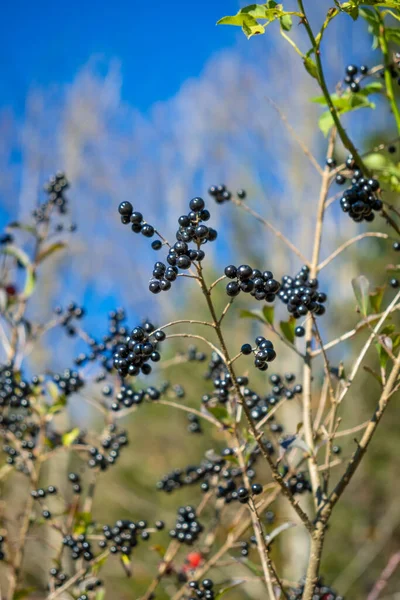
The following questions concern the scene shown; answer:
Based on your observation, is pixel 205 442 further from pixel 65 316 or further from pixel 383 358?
pixel 383 358

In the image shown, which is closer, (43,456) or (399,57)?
(399,57)

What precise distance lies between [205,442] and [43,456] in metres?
8.37

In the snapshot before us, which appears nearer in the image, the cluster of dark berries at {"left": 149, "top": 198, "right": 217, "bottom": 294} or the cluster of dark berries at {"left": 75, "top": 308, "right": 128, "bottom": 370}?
the cluster of dark berries at {"left": 149, "top": 198, "right": 217, "bottom": 294}

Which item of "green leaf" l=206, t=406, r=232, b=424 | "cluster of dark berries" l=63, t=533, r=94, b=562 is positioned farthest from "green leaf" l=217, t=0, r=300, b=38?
"cluster of dark berries" l=63, t=533, r=94, b=562

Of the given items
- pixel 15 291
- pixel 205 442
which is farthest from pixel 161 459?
pixel 15 291

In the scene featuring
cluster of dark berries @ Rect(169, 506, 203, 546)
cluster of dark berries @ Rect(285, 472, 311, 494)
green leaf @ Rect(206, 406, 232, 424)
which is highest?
green leaf @ Rect(206, 406, 232, 424)

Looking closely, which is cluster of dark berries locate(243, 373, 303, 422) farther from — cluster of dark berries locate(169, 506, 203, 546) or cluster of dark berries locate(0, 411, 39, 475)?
cluster of dark berries locate(0, 411, 39, 475)

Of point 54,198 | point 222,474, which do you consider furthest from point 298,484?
point 54,198

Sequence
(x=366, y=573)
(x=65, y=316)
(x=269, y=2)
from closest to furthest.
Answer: (x=269, y=2) < (x=65, y=316) < (x=366, y=573)

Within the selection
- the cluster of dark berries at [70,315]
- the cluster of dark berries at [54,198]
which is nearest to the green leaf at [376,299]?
the cluster of dark berries at [70,315]

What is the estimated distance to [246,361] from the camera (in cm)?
1082

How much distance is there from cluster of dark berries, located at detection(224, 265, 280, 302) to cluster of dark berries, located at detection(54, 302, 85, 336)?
1437 mm

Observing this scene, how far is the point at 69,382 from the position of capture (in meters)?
2.02

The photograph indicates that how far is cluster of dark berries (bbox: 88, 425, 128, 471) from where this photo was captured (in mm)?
1919
